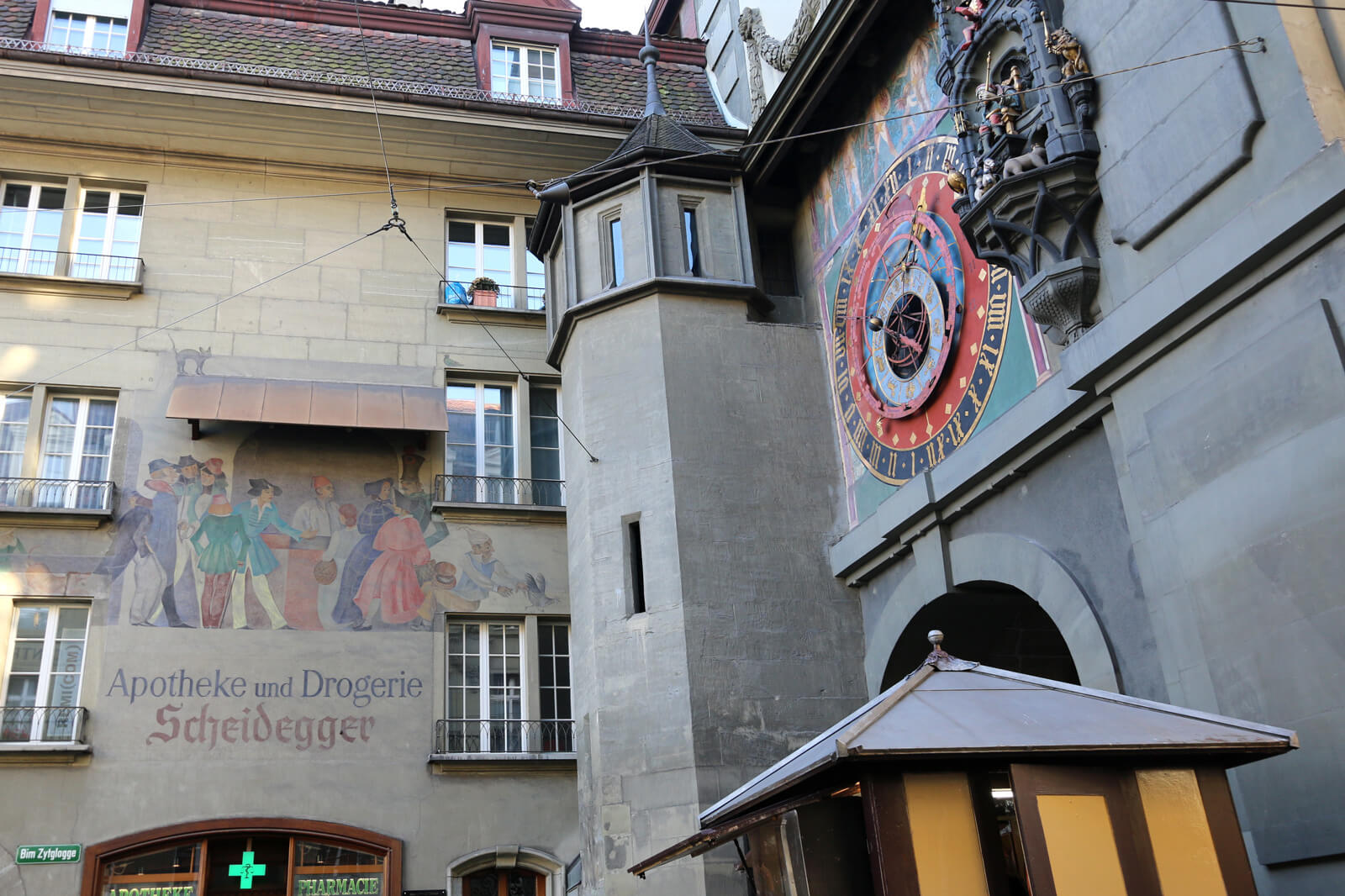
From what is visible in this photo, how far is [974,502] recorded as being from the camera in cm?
1039

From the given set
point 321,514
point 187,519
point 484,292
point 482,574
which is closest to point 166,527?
point 187,519

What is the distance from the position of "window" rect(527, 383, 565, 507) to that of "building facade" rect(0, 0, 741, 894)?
0.14ft

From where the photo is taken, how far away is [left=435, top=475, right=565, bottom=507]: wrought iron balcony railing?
15555 millimetres

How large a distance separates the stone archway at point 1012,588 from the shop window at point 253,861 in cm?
578

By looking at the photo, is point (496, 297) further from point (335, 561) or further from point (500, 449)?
point (335, 561)

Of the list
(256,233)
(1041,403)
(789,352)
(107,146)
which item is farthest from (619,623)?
(107,146)

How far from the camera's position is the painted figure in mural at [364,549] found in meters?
14.6

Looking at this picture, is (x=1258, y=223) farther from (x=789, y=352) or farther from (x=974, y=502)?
(x=789, y=352)

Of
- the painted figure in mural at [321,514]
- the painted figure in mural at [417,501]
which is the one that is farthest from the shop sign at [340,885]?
the painted figure in mural at [417,501]

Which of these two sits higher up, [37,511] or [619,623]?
[37,511]

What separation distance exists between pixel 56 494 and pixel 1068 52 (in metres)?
11.8

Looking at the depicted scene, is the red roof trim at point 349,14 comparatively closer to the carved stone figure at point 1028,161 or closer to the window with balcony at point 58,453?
the window with balcony at point 58,453

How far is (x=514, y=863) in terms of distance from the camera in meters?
13.9

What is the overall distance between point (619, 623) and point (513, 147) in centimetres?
763
